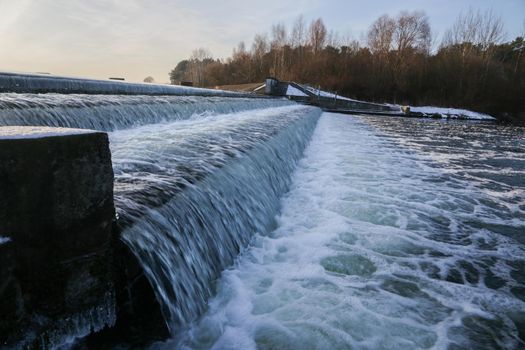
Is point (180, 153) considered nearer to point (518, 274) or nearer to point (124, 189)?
point (124, 189)

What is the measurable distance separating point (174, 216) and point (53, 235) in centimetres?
86

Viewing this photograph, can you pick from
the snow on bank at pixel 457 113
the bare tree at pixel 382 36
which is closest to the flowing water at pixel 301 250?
the snow on bank at pixel 457 113

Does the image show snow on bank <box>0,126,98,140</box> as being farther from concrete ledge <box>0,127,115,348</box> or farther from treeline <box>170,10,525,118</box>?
treeline <box>170,10,525,118</box>

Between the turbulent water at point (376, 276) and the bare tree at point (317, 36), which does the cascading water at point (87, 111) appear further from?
the bare tree at point (317, 36)

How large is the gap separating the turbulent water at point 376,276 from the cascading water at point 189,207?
0.18 meters

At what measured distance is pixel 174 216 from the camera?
2.21m

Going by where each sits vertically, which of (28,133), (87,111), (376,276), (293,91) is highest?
(293,91)

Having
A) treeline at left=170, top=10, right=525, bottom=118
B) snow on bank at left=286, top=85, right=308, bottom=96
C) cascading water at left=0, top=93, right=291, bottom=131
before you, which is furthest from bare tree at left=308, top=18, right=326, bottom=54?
cascading water at left=0, top=93, right=291, bottom=131

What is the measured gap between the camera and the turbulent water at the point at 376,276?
2.13m

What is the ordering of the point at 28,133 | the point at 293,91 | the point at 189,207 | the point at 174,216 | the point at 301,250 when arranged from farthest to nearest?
the point at 293,91, the point at 301,250, the point at 189,207, the point at 174,216, the point at 28,133

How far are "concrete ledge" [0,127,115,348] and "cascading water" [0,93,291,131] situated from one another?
4.15m

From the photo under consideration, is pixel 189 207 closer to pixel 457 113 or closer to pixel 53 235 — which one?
pixel 53 235

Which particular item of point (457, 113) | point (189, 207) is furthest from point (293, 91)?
point (189, 207)

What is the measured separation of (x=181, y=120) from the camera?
891cm
